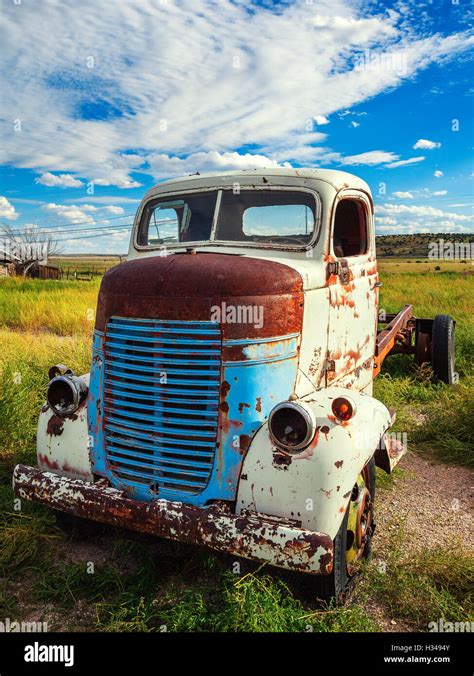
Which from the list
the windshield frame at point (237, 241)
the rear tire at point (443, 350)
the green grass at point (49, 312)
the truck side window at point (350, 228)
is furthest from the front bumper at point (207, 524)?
the green grass at point (49, 312)

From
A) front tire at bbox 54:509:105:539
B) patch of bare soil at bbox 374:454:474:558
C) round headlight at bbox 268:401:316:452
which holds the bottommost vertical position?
patch of bare soil at bbox 374:454:474:558

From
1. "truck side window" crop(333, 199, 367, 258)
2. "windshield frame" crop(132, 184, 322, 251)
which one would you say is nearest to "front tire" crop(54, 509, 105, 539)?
"windshield frame" crop(132, 184, 322, 251)

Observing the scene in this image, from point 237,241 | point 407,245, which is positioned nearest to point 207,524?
point 237,241

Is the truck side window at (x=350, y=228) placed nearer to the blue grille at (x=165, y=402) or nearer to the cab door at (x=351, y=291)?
the cab door at (x=351, y=291)

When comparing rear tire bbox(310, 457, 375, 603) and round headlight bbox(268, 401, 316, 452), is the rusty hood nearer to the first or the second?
round headlight bbox(268, 401, 316, 452)

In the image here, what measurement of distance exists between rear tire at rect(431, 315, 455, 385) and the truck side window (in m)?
3.40

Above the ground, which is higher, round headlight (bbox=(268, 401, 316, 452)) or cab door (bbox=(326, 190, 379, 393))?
cab door (bbox=(326, 190, 379, 393))

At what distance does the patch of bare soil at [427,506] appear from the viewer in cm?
373

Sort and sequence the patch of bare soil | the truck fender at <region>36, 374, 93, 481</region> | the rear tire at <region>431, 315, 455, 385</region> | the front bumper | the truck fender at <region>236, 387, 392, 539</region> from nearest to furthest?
the front bumper < the truck fender at <region>236, 387, 392, 539</region> < the truck fender at <region>36, 374, 93, 481</region> < the patch of bare soil < the rear tire at <region>431, 315, 455, 385</region>

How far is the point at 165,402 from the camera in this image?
9.68 ft

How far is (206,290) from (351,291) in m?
1.45

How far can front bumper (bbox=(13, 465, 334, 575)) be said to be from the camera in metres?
2.52

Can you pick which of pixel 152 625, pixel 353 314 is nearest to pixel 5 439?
pixel 152 625

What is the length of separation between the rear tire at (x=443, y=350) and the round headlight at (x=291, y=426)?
511cm
